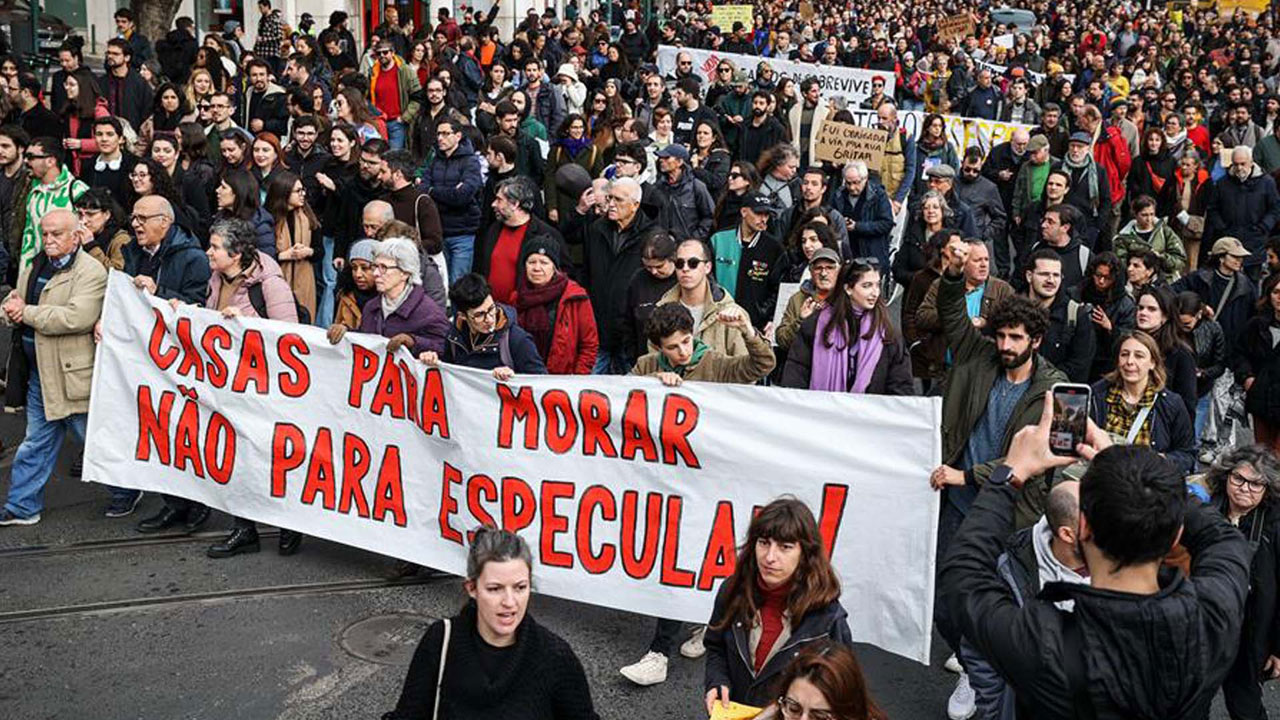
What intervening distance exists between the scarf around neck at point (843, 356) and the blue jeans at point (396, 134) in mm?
8881

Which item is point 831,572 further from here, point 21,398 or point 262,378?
point 21,398

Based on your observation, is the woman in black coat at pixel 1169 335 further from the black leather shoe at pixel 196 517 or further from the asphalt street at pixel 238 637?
the black leather shoe at pixel 196 517

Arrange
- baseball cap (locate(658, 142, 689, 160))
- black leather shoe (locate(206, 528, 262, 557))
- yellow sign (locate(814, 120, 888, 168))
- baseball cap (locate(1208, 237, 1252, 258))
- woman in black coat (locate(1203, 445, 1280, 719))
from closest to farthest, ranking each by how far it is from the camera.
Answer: woman in black coat (locate(1203, 445, 1280, 719)) < black leather shoe (locate(206, 528, 262, 557)) < baseball cap (locate(1208, 237, 1252, 258)) < baseball cap (locate(658, 142, 689, 160)) < yellow sign (locate(814, 120, 888, 168))

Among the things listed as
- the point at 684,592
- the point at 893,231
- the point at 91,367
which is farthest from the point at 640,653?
the point at 893,231

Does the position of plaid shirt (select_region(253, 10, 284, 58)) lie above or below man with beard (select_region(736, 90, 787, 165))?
above

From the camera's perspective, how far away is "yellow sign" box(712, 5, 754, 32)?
89.5ft

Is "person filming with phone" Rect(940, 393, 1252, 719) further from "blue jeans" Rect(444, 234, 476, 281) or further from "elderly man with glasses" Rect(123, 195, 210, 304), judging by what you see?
"blue jeans" Rect(444, 234, 476, 281)

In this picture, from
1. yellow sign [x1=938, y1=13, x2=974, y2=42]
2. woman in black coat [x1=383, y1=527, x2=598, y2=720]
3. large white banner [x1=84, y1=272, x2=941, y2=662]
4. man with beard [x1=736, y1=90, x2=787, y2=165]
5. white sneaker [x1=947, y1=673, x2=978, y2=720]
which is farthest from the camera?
yellow sign [x1=938, y1=13, x2=974, y2=42]

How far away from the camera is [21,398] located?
7836mm

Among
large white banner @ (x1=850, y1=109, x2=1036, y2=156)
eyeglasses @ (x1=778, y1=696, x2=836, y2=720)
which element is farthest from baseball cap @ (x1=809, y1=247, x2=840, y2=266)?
large white banner @ (x1=850, y1=109, x2=1036, y2=156)

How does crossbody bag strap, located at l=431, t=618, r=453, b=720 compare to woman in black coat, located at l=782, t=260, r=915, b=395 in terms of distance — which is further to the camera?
woman in black coat, located at l=782, t=260, r=915, b=395

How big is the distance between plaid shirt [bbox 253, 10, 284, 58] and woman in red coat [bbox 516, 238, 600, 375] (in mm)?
12272

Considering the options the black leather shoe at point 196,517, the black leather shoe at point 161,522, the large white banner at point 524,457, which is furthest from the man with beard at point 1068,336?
the black leather shoe at point 161,522

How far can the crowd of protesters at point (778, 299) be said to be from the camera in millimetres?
3518
